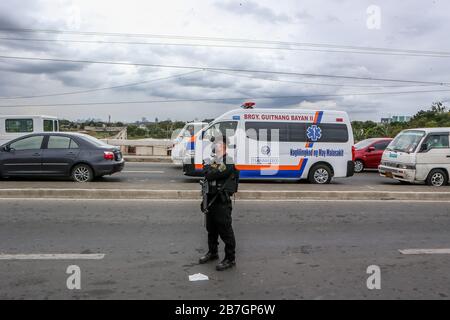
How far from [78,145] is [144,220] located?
5449 millimetres

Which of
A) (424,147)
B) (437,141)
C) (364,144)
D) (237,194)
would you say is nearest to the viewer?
(237,194)

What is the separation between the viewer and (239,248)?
5926mm

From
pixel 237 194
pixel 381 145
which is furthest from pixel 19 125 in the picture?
pixel 381 145

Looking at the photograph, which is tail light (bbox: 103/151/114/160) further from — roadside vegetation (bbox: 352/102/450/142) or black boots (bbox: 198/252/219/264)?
roadside vegetation (bbox: 352/102/450/142)

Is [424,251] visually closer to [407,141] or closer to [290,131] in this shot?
[290,131]

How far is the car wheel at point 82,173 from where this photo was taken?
38.6 ft

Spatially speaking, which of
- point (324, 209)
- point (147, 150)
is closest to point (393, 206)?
point (324, 209)

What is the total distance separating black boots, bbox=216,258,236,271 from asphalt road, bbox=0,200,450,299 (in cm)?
8

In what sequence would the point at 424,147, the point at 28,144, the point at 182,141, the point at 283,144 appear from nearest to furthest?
the point at 28,144 → the point at 283,144 → the point at 424,147 → the point at 182,141

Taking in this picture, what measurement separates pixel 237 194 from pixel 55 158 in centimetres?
555

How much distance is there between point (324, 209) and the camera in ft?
28.3

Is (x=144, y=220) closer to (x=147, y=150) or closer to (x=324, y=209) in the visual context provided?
(x=324, y=209)

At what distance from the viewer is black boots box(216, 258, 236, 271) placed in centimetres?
498

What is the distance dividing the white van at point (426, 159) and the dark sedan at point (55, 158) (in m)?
8.70
